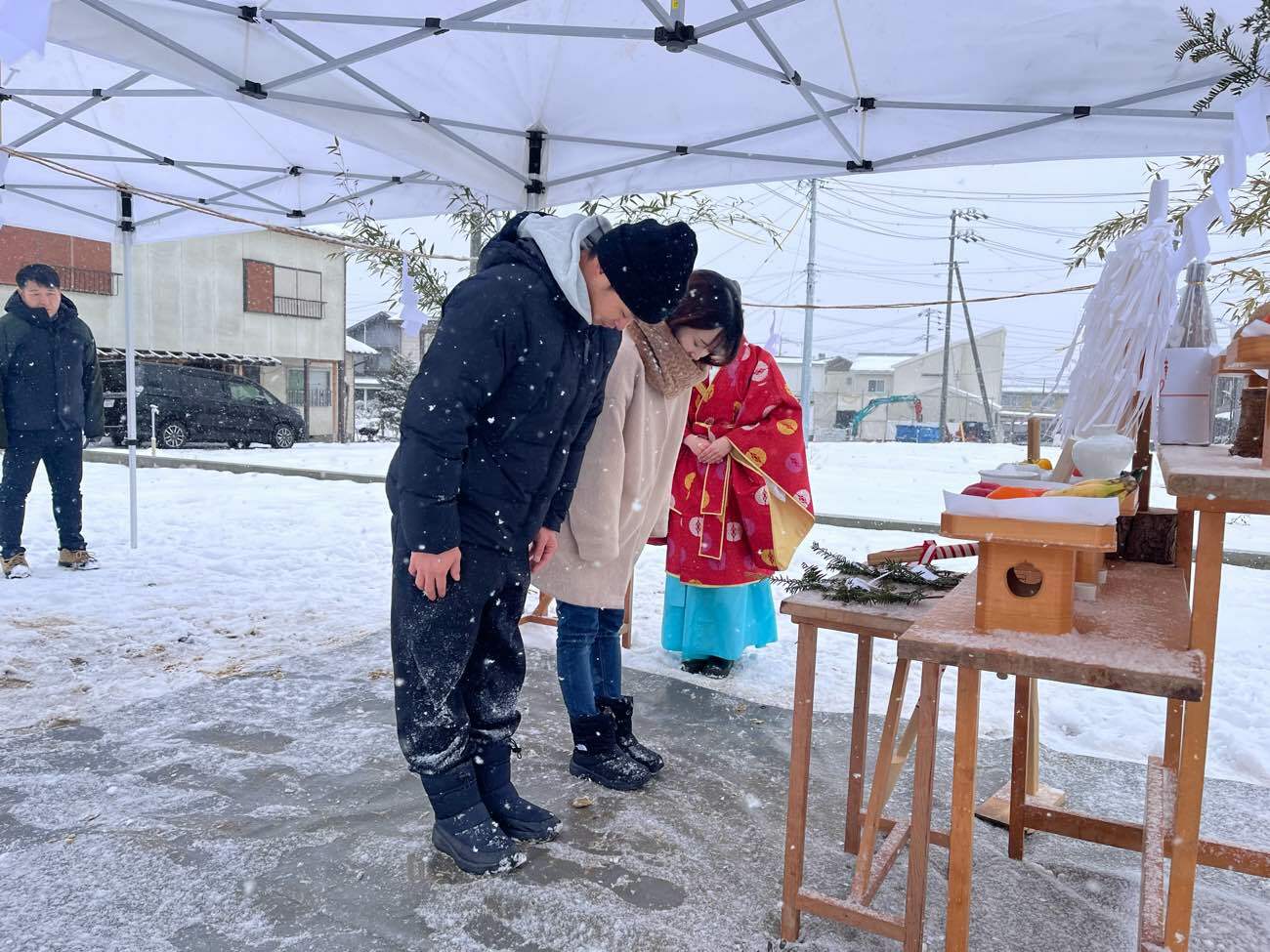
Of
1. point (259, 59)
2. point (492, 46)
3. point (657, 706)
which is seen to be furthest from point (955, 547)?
point (259, 59)

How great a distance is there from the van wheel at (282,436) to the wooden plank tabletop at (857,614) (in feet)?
55.4

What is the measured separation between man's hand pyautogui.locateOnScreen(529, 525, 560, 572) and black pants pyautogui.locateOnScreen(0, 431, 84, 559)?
12.0ft

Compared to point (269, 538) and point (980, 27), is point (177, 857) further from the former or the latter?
point (269, 538)

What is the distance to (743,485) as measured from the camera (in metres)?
3.24

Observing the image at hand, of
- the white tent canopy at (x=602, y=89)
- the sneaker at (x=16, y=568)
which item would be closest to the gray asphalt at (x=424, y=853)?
the sneaker at (x=16, y=568)

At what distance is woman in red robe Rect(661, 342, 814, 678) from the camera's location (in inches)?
124

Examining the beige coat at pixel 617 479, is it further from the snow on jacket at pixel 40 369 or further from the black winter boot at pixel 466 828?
the snow on jacket at pixel 40 369

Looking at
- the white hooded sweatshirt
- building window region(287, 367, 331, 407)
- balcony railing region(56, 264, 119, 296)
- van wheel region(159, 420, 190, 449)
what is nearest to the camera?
the white hooded sweatshirt

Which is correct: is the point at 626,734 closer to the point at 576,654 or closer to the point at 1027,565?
the point at 576,654

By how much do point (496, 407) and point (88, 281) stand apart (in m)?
21.9

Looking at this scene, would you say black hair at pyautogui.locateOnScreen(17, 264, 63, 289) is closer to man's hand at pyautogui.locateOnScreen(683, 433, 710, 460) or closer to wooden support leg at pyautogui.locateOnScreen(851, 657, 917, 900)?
man's hand at pyautogui.locateOnScreen(683, 433, 710, 460)

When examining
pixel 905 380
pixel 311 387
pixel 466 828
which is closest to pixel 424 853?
pixel 466 828

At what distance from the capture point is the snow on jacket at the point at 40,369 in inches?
181

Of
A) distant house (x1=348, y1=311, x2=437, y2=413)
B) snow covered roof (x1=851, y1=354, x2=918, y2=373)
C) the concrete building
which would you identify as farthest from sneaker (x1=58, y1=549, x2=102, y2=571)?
snow covered roof (x1=851, y1=354, x2=918, y2=373)
